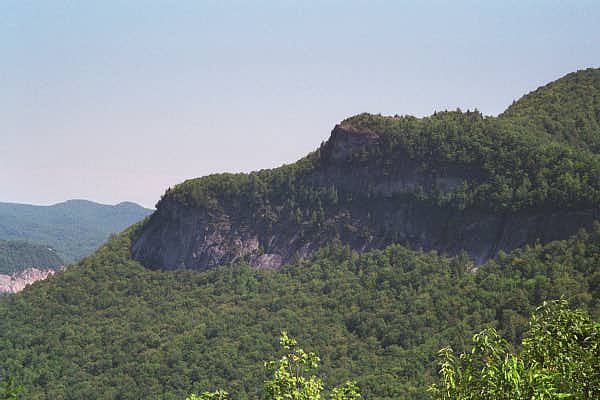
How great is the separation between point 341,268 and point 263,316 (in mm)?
16693

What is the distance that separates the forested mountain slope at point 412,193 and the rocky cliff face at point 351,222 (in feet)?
0.68

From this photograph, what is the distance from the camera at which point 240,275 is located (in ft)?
455

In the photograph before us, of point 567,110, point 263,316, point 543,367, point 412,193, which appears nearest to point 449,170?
point 412,193

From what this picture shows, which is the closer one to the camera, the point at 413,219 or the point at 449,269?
the point at 449,269

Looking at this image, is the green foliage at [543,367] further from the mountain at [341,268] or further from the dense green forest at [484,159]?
the dense green forest at [484,159]

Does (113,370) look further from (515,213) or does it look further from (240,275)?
(515,213)

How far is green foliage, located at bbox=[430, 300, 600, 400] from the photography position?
20.8m

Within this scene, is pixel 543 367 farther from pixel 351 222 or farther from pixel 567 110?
pixel 567 110

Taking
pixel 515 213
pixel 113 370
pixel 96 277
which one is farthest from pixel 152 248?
pixel 515 213

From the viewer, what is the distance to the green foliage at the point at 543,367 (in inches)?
817

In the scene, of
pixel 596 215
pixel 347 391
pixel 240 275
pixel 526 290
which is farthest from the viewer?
pixel 240 275

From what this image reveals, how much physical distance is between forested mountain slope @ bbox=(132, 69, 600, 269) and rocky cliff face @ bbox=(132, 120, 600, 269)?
208 mm

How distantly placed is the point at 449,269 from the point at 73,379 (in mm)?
64575

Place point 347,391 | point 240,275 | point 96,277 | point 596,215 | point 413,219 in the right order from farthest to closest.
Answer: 1. point 96,277
2. point 240,275
3. point 413,219
4. point 596,215
5. point 347,391
